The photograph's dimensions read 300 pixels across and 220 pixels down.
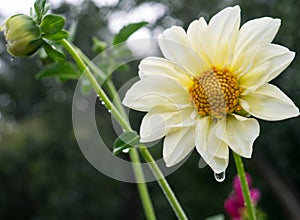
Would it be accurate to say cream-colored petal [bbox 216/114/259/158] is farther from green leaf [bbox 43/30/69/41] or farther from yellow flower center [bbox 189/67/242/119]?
green leaf [bbox 43/30/69/41]

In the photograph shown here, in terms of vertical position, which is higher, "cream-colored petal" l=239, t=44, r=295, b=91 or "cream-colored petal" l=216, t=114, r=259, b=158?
"cream-colored petal" l=239, t=44, r=295, b=91

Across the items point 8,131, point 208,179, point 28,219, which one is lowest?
point 208,179

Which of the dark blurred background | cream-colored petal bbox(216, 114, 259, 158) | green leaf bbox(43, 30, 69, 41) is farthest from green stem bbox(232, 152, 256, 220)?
the dark blurred background

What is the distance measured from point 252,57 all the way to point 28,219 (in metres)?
4.48

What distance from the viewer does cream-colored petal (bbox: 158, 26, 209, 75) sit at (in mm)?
323

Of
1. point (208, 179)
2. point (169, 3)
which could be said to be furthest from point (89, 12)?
point (208, 179)

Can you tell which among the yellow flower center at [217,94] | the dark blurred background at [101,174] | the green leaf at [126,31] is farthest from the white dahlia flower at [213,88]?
the dark blurred background at [101,174]

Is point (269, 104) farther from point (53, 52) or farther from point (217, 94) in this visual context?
point (53, 52)

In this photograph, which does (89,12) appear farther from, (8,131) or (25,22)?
(25,22)

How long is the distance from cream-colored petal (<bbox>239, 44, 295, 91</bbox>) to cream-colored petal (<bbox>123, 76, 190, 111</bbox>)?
0.04 m

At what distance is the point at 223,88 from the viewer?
0.33 meters

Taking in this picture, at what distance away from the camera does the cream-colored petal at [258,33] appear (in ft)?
1.01

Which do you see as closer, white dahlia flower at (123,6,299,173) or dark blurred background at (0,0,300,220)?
white dahlia flower at (123,6,299,173)

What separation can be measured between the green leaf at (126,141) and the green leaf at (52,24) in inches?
3.3
